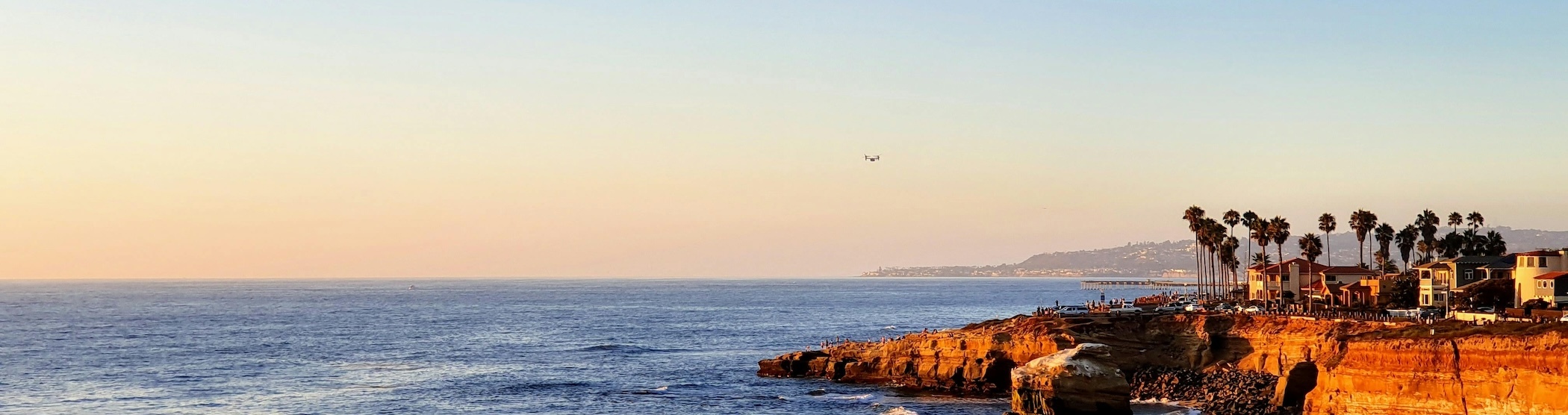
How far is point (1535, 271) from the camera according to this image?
8744cm

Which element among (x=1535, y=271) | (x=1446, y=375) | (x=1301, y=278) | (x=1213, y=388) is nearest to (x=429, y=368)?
(x=1213, y=388)

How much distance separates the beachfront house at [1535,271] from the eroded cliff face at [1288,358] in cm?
2394

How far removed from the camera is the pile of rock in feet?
204

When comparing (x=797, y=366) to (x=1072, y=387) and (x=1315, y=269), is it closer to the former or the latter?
(x=1072, y=387)

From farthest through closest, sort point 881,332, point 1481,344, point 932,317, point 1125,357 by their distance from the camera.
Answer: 1. point 932,317
2. point 881,332
3. point 1125,357
4. point 1481,344

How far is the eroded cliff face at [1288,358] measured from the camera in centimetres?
4788

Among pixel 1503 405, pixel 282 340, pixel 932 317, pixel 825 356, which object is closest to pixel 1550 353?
pixel 1503 405

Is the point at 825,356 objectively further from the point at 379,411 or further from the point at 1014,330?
the point at 379,411

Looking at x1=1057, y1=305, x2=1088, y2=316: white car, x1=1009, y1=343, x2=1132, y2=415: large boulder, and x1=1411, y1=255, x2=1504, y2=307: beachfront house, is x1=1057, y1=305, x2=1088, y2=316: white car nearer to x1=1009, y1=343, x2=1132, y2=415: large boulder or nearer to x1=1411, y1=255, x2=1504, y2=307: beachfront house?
x1=1411, y1=255, x2=1504, y2=307: beachfront house

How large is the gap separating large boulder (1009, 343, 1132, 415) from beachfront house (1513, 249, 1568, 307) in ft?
135

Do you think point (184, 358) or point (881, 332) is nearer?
point (184, 358)

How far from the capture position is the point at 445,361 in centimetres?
10112

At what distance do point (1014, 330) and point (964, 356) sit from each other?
3639 mm

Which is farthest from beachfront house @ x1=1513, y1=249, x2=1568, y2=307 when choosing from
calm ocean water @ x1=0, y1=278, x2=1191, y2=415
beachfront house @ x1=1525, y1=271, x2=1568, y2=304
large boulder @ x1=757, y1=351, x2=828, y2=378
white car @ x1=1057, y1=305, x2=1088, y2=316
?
large boulder @ x1=757, y1=351, x2=828, y2=378
